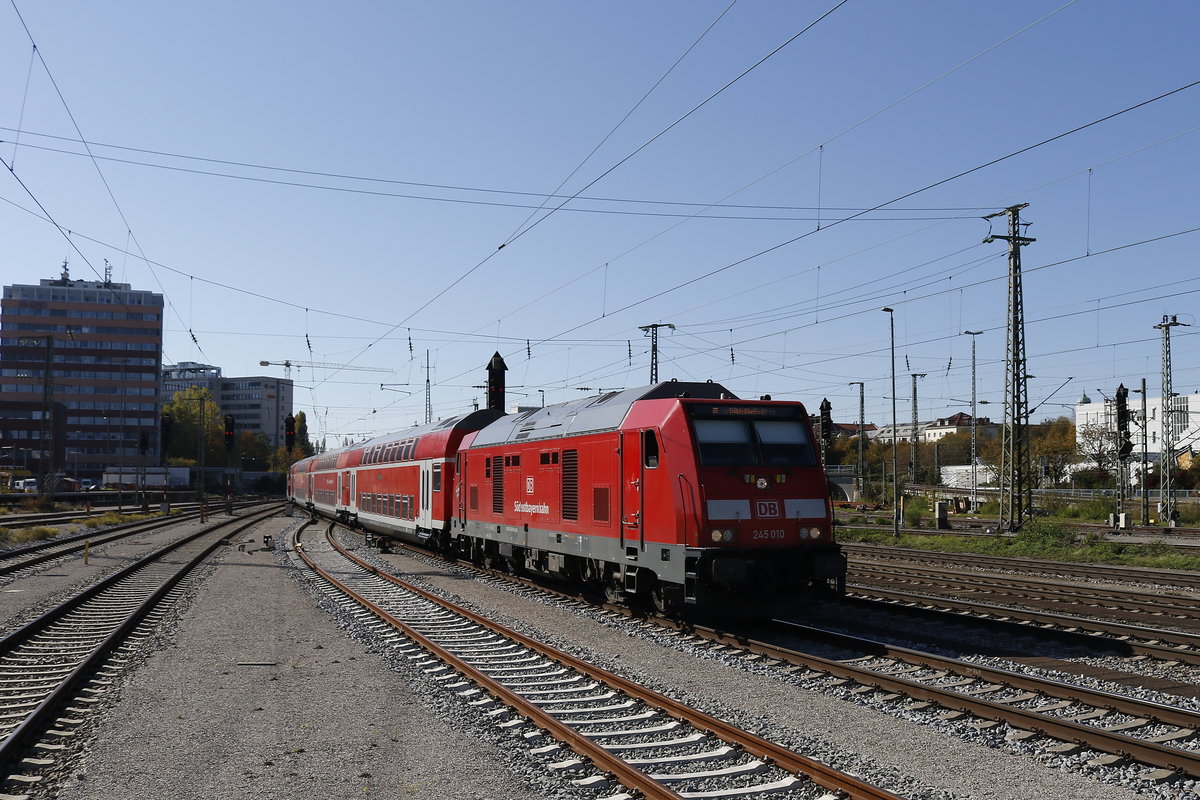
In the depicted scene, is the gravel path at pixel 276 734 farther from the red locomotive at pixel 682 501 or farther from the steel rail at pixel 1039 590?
the steel rail at pixel 1039 590

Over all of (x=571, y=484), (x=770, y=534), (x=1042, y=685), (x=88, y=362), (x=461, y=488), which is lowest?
(x=1042, y=685)

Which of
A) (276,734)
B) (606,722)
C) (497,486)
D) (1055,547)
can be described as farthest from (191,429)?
(606,722)

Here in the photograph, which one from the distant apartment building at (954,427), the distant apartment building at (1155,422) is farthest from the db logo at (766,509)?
the distant apartment building at (954,427)

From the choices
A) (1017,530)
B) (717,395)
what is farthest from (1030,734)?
(1017,530)

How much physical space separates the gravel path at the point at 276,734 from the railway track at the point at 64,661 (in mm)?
385

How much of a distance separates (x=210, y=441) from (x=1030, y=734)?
5420 inches

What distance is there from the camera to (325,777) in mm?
7492

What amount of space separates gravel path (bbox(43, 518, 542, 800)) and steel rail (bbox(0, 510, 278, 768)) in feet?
1.70

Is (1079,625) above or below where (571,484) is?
below

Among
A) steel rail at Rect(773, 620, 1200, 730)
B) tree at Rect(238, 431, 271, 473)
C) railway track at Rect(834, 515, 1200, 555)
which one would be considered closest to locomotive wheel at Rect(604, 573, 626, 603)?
steel rail at Rect(773, 620, 1200, 730)

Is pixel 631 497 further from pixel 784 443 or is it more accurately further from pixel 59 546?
pixel 59 546

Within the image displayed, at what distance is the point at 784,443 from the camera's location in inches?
584

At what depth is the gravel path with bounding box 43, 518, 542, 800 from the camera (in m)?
7.27

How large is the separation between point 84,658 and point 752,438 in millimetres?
9692
